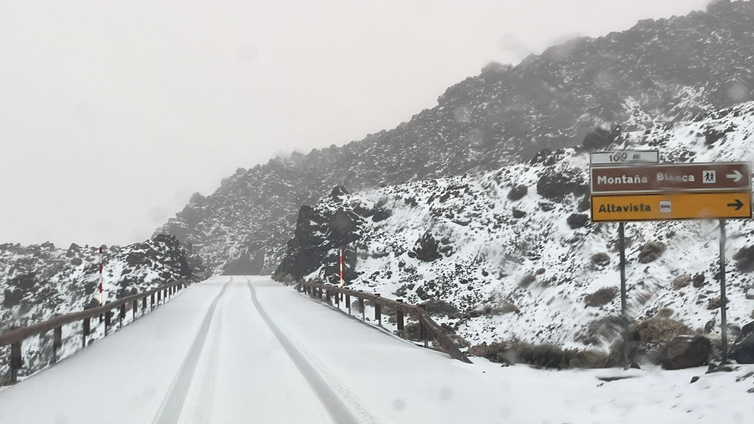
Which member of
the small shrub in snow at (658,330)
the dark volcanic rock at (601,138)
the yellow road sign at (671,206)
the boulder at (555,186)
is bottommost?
the small shrub in snow at (658,330)

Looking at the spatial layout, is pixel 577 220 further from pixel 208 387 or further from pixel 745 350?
pixel 208 387

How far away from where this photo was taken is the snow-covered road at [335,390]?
6176mm

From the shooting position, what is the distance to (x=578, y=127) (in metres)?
95.1

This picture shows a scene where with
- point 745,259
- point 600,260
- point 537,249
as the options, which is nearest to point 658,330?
point 745,259

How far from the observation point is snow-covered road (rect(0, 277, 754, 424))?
243 inches

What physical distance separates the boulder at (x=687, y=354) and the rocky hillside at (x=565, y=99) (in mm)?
69854

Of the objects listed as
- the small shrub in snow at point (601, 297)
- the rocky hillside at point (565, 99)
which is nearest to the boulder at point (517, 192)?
the small shrub in snow at point (601, 297)

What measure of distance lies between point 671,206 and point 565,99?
111 metres

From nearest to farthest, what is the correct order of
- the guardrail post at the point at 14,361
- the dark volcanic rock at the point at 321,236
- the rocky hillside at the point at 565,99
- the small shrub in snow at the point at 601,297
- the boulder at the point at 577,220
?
the guardrail post at the point at 14,361
the small shrub in snow at the point at 601,297
the boulder at the point at 577,220
the dark volcanic rock at the point at 321,236
the rocky hillside at the point at 565,99

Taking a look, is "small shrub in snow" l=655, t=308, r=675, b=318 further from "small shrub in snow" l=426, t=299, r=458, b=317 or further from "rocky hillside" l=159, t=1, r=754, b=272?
"rocky hillside" l=159, t=1, r=754, b=272

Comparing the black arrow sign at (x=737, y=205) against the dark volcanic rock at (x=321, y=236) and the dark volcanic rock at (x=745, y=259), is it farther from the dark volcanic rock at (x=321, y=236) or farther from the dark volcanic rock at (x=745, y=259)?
the dark volcanic rock at (x=321, y=236)

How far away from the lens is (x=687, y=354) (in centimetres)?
757

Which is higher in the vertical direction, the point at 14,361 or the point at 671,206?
the point at 671,206

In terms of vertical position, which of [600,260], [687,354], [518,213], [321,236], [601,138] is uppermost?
[601,138]
